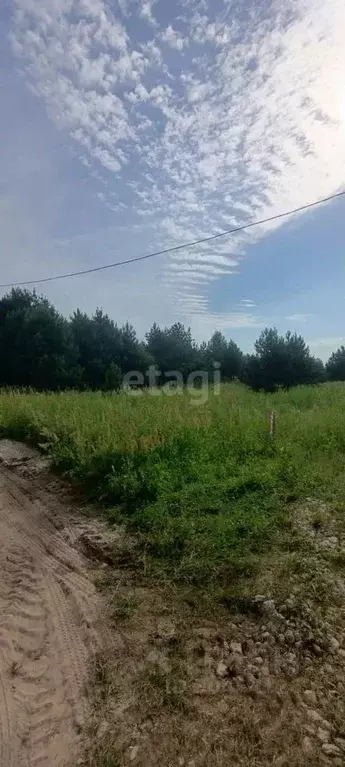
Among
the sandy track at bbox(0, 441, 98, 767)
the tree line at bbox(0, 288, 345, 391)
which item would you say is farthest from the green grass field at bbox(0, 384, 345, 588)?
the tree line at bbox(0, 288, 345, 391)

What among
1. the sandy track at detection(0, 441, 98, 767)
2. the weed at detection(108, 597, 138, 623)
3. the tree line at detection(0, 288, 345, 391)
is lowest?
the sandy track at detection(0, 441, 98, 767)

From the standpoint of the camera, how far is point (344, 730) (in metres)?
1.79

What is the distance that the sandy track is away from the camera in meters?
1.90

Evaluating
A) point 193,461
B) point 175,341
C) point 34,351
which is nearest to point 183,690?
point 193,461

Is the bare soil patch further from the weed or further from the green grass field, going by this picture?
the green grass field

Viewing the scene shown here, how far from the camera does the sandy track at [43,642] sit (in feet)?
6.23

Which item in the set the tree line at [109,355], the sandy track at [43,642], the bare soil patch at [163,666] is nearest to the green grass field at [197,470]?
the bare soil patch at [163,666]

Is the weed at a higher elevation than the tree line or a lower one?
lower

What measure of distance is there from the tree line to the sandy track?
18128mm

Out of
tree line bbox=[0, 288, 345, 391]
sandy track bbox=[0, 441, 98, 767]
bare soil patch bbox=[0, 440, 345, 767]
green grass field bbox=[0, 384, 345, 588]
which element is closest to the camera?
bare soil patch bbox=[0, 440, 345, 767]

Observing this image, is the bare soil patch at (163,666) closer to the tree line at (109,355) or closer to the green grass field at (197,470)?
the green grass field at (197,470)

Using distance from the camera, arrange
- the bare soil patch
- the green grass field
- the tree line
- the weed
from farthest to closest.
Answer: the tree line, the green grass field, the weed, the bare soil patch

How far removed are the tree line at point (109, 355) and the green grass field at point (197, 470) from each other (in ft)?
46.8

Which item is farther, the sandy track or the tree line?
the tree line
